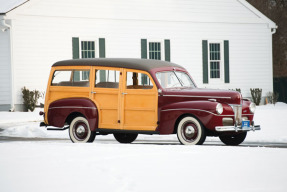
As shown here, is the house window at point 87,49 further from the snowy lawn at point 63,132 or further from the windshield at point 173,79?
the windshield at point 173,79

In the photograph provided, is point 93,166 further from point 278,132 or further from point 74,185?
point 278,132

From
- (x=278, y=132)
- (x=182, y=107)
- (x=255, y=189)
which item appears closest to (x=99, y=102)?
(x=182, y=107)

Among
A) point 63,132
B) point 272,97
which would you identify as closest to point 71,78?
point 63,132

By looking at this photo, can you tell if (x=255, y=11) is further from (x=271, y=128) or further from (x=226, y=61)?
(x=271, y=128)

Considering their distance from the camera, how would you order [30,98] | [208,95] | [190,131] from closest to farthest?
[190,131] < [208,95] < [30,98]

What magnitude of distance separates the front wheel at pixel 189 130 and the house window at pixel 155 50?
16228 millimetres

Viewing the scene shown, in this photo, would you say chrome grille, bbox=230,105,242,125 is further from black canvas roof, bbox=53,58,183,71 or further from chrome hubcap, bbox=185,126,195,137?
black canvas roof, bbox=53,58,183,71

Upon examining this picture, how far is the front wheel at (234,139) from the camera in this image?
14379 millimetres

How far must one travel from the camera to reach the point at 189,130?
1338cm

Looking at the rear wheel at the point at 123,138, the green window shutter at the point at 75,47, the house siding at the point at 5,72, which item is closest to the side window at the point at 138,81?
the rear wheel at the point at 123,138

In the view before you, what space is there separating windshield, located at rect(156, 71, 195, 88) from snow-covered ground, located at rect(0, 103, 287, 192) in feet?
6.87

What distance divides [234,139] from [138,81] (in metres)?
2.57

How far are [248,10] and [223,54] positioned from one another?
9.30ft

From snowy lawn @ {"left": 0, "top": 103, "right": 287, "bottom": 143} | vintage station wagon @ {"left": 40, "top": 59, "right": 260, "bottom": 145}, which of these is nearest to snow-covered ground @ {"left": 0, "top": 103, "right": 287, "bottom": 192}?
vintage station wagon @ {"left": 40, "top": 59, "right": 260, "bottom": 145}
